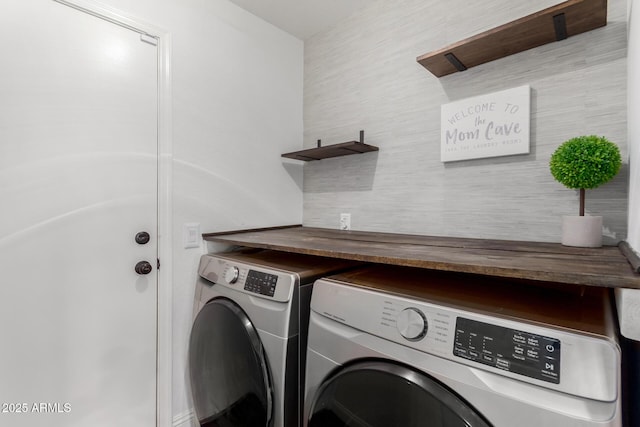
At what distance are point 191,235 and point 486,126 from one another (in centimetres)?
154

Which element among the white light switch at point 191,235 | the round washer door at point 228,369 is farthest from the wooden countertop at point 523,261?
the white light switch at point 191,235

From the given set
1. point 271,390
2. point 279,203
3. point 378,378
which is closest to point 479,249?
point 378,378

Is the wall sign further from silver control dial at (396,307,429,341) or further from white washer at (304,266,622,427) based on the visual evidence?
silver control dial at (396,307,429,341)

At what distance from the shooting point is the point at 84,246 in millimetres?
1251

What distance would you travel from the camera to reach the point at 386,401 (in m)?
0.75

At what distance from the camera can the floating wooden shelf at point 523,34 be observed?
986 millimetres

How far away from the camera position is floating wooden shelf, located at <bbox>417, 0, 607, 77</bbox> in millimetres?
986

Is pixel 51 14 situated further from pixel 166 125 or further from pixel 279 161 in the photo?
pixel 279 161

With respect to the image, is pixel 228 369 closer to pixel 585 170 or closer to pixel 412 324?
pixel 412 324

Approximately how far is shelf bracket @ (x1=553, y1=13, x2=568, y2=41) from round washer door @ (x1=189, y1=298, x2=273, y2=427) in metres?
1.56

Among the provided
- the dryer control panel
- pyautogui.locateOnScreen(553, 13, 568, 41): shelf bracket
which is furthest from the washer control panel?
pyautogui.locateOnScreen(553, 13, 568, 41): shelf bracket

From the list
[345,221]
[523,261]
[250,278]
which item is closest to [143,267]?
[250,278]

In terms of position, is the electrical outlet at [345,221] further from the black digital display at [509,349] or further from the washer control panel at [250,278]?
the black digital display at [509,349]

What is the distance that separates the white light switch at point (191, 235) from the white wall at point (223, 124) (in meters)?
0.02
